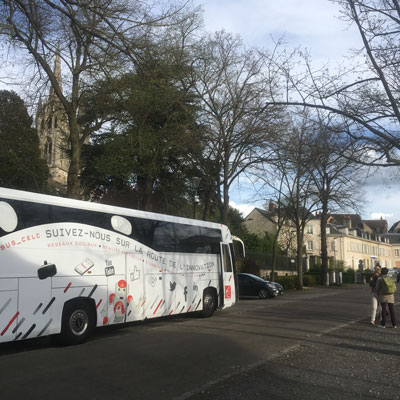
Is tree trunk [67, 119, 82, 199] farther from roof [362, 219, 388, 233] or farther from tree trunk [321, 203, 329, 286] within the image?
roof [362, 219, 388, 233]

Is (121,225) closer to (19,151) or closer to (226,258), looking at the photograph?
(226,258)

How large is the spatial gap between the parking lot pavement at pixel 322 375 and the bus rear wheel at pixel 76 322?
15.1ft

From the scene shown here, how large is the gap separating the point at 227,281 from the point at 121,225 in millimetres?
6294

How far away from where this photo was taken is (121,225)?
12047 millimetres

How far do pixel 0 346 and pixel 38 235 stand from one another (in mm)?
3110

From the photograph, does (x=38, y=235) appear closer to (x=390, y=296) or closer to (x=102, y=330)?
(x=102, y=330)

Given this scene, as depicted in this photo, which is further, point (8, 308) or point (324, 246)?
point (324, 246)

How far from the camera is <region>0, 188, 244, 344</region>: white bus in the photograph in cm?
905

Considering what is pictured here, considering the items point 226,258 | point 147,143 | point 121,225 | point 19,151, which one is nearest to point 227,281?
point 226,258

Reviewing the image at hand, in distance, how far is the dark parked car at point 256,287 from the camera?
2578 cm

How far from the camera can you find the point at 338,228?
82438mm

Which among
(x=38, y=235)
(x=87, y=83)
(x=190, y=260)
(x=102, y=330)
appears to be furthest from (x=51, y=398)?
(x=87, y=83)

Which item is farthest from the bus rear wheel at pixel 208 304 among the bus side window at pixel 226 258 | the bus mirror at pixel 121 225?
the bus mirror at pixel 121 225

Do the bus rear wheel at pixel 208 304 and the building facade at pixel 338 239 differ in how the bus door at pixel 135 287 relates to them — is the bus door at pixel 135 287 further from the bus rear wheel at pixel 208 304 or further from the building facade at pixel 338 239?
the building facade at pixel 338 239
